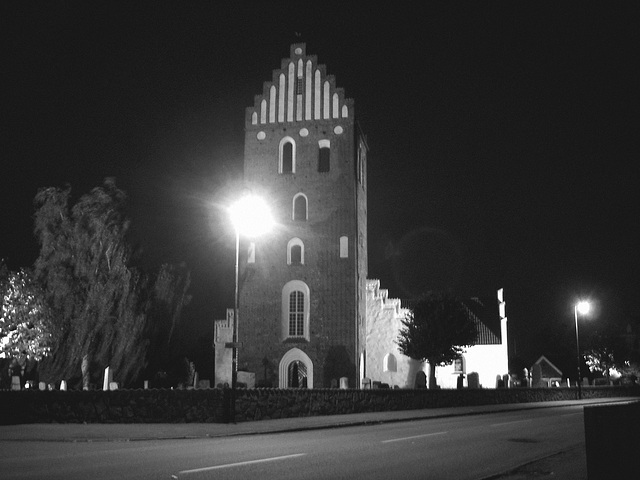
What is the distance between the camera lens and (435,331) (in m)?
52.0

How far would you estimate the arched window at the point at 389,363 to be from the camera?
54.9 meters

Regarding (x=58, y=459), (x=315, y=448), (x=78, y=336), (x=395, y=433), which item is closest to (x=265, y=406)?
(x=395, y=433)

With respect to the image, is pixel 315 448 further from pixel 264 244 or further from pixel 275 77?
pixel 275 77

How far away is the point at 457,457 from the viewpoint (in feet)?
41.8

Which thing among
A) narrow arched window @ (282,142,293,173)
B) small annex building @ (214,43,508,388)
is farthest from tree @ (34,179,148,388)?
narrow arched window @ (282,142,293,173)

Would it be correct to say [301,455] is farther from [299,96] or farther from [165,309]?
[299,96]

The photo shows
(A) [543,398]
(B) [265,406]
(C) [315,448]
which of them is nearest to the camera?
(C) [315,448]

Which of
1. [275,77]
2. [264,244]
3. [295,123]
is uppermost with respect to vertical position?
[275,77]

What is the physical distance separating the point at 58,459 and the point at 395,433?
846 centimetres

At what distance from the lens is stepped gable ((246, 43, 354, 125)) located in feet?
165

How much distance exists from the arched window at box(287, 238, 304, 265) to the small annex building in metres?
0.07

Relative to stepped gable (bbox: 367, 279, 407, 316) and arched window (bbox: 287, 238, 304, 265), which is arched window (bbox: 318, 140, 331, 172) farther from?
stepped gable (bbox: 367, 279, 407, 316)

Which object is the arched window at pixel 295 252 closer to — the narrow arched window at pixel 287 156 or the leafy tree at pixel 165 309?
the narrow arched window at pixel 287 156

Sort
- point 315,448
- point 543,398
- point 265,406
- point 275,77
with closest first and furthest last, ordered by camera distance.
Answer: point 315,448, point 265,406, point 543,398, point 275,77
